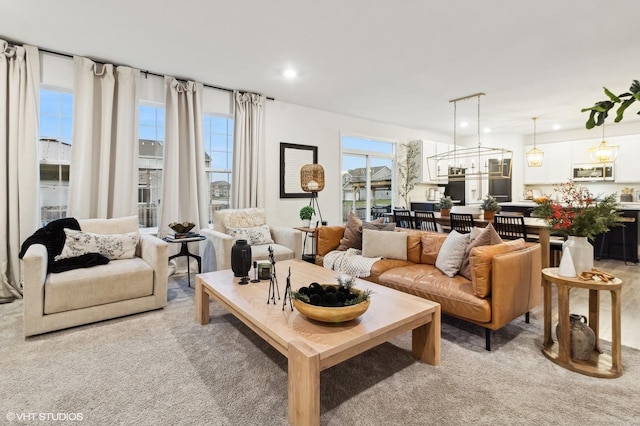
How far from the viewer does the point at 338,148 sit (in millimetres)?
6184

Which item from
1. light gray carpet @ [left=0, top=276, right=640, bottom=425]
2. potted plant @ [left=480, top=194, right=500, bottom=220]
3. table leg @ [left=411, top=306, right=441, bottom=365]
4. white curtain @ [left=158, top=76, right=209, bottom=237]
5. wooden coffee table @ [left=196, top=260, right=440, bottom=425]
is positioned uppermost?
white curtain @ [left=158, top=76, right=209, bottom=237]

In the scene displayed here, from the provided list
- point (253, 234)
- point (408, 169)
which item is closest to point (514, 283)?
point (253, 234)

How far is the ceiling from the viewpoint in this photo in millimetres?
2736

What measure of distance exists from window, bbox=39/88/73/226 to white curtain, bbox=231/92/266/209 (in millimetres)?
2011

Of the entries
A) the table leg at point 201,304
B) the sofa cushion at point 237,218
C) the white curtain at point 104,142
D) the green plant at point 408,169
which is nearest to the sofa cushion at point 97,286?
the table leg at point 201,304

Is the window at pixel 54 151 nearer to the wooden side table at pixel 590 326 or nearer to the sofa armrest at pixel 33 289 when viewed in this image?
the sofa armrest at pixel 33 289

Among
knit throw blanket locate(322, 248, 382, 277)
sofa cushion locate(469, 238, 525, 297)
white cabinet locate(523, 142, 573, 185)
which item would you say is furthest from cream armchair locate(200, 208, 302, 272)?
white cabinet locate(523, 142, 573, 185)

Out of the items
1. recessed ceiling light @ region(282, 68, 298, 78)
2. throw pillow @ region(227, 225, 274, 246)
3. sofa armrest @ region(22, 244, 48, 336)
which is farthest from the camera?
throw pillow @ region(227, 225, 274, 246)

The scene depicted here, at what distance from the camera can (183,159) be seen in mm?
4508

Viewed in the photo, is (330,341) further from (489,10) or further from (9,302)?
(9,302)

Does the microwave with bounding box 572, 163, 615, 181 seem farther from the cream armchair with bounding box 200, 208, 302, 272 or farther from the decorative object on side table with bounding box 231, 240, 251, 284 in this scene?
the decorative object on side table with bounding box 231, 240, 251, 284

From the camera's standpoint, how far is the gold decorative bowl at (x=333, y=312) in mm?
1750

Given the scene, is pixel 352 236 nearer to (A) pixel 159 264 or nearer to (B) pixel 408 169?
(A) pixel 159 264

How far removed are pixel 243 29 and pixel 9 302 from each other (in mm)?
3629
